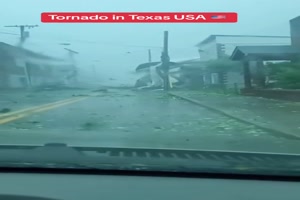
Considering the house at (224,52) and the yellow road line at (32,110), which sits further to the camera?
the yellow road line at (32,110)

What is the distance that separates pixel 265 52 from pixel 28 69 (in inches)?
71.9

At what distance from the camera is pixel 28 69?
477 cm

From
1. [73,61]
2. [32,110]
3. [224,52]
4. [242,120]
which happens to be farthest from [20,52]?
[242,120]

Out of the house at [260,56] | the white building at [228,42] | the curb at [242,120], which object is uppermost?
the white building at [228,42]

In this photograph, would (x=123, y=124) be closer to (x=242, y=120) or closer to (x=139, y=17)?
(x=242, y=120)

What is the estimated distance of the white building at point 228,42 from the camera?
434cm

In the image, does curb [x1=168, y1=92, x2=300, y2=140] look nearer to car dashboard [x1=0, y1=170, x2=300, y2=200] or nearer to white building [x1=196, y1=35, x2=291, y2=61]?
white building [x1=196, y1=35, x2=291, y2=61]

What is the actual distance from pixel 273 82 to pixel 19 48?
195 centimetres

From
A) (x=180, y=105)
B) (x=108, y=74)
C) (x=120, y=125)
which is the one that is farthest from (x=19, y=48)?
(x=180, y=105)

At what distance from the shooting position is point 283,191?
334 cm

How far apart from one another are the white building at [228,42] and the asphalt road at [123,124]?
0.57 m

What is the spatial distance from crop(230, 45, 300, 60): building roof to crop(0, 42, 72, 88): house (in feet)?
4.20

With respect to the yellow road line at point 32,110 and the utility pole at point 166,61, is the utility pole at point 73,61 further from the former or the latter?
the utility pole at point 166,61

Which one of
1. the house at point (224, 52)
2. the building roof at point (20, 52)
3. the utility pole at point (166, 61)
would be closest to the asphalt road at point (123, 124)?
the utility pole at point (166, 61)
